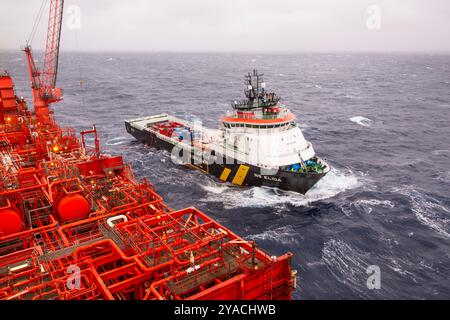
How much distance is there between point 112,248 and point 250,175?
2634cm

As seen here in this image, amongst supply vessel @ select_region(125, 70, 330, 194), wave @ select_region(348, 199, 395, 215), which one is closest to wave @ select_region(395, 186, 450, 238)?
wave @ select_region(348, 199, 395, 215)

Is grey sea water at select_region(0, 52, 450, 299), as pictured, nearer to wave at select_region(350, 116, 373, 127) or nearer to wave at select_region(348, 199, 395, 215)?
wave at select_region(348, 199, 395, 215)

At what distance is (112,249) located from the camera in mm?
16703

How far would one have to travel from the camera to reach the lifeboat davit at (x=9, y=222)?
19609 millimetres

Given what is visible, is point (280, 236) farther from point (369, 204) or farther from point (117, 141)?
point (117, 141)

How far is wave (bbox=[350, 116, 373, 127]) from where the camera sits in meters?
73.0

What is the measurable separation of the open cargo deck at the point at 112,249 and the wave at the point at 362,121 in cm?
6023

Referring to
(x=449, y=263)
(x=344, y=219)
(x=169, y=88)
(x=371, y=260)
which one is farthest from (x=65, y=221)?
(x=169, y=88)

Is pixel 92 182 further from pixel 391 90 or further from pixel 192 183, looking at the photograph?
pixel 391 90

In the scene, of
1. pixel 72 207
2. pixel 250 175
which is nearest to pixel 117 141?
pixel 250 175

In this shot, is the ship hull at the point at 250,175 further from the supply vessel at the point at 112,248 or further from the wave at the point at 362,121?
the wave at the point at 362,121

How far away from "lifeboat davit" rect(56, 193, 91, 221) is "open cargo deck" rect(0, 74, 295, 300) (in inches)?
2.2

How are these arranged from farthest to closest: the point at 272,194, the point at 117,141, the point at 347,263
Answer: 1. the point at 117,141
2. the point at 272,194
3. the point at 347,263

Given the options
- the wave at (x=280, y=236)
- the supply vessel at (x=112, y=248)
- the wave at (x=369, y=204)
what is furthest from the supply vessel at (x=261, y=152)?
the supply vessel at (x=112, y=248)
